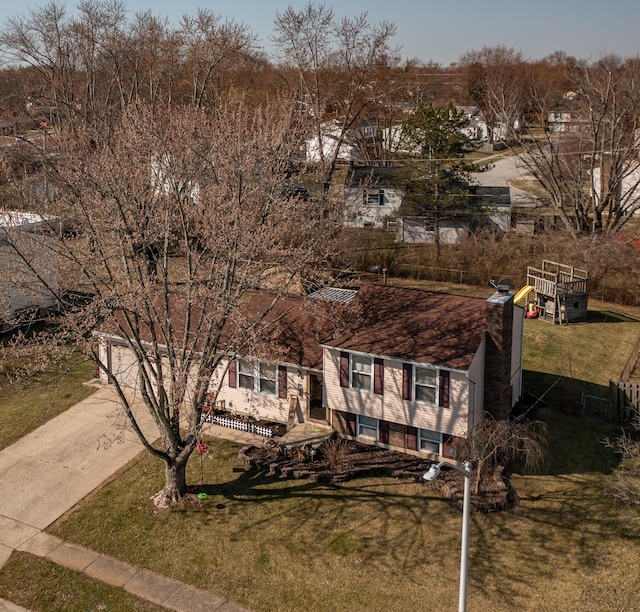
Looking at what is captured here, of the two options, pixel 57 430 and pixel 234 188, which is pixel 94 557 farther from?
pixel 234 188

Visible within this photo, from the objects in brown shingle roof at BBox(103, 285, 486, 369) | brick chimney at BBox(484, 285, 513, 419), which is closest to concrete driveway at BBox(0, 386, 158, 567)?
brown shingle roof at BBox(103, 285, 486, 369)

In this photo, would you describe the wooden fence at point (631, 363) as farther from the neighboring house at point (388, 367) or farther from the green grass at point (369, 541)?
the green grass at point (369, 541)

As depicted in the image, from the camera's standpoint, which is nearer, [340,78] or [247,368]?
[247,368]

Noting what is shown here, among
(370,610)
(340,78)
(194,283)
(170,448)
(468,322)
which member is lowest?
(370,610)

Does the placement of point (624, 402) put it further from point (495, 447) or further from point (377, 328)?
point (377, 328)

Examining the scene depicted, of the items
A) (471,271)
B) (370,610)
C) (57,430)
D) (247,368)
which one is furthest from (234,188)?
(471,271)

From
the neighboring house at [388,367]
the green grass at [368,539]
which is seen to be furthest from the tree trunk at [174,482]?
the neighboring house at [388,367]

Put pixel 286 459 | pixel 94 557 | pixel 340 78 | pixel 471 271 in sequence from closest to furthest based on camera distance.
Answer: pixel 94 557 → pixel 286 459 → pixel 471 271 → pixel 340 78

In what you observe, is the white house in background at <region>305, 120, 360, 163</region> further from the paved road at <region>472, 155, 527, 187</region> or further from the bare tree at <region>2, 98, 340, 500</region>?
the bare tree at <region>2, 98, 340, 500</region>
